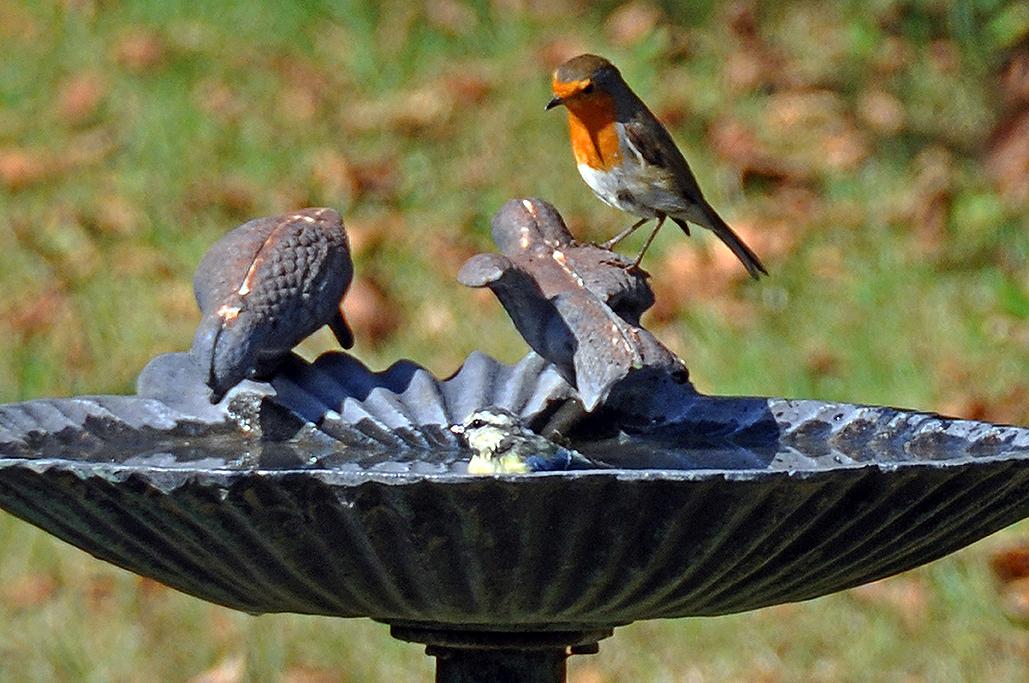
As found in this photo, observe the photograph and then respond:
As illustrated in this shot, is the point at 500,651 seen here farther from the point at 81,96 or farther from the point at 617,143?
the point at 81,96

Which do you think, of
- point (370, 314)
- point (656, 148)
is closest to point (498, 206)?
point (370, 314)

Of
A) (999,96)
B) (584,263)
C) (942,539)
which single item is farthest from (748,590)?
(999,96)

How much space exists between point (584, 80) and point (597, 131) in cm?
11

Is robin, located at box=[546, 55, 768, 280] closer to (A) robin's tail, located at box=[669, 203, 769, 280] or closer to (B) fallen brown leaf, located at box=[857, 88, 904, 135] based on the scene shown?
(A) robin's tail, located at box=[669, 203, 769, 280]

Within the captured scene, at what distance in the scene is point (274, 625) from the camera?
403 centimetres

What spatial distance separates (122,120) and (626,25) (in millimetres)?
1791

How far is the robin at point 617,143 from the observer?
3332 millimetres

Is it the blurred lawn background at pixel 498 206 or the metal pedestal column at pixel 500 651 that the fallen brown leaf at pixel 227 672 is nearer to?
the blurred lawn background at pixel 498 206

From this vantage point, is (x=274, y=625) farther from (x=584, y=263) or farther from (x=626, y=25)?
(x=626, y=25)

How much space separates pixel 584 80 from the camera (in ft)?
10.9

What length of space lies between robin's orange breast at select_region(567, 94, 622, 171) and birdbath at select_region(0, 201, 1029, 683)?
2.93 ft

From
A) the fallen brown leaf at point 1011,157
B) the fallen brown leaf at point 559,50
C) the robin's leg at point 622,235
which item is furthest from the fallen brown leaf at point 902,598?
the fallen brown leaf at point 559,50

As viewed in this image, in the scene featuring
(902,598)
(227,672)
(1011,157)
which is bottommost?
(227,672)

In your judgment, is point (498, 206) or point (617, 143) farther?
point (498, 206)
